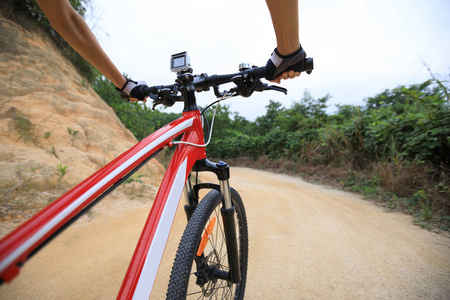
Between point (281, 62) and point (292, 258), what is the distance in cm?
189

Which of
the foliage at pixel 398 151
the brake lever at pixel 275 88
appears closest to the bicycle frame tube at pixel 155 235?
the brake lever at pixel 275 88

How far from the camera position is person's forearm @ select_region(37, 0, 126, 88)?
875mm

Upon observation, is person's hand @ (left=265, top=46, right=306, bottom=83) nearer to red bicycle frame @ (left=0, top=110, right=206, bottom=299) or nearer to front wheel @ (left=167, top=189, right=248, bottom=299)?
red bicycle frame @ (left=0, top=110, right=206, bottom=299)

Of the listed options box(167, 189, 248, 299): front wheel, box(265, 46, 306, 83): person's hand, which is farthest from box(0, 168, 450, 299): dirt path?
box(265, 46, 306, 83): person's hand

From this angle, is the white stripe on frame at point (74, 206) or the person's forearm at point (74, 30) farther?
the person's forearm at point (74, 30)

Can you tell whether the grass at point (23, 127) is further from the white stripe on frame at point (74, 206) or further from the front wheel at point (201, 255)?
the white stripe on frame at point (74, 206)

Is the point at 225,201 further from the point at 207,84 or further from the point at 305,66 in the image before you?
the point at 305,66

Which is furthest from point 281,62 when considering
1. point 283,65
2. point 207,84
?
point 207,84

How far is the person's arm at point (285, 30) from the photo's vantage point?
625mm

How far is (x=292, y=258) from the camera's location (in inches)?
77.5

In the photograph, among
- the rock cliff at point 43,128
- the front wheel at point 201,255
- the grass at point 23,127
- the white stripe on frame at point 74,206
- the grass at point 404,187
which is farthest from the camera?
the grass at point 23,127

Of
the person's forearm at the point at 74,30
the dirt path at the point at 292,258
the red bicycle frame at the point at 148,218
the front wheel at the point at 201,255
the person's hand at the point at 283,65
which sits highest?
the person's forearm at the point at 74,30

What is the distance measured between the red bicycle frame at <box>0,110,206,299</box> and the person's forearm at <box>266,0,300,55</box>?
0.56m

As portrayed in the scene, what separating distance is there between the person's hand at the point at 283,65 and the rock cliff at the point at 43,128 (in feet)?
9.17
